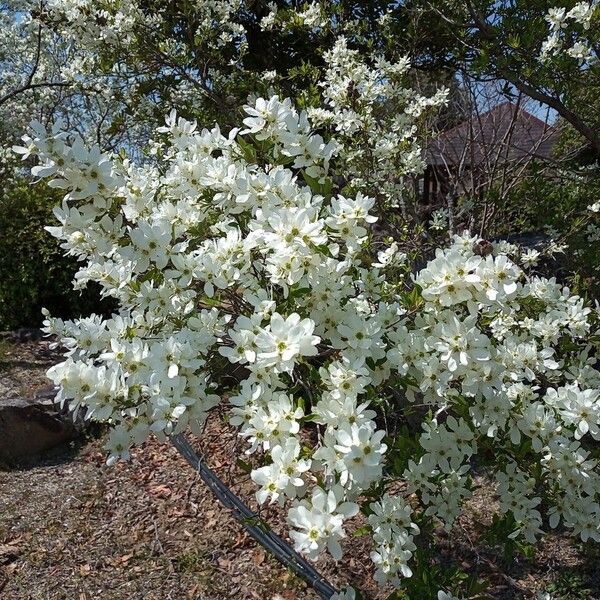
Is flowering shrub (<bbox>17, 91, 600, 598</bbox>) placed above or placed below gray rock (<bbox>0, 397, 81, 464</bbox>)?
above

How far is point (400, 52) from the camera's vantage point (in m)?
4.40

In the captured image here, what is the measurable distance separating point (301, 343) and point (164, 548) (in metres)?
2.26

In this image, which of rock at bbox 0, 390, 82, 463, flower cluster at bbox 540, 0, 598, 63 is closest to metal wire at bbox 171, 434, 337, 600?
rock at bbox 0, 390, 82, 463

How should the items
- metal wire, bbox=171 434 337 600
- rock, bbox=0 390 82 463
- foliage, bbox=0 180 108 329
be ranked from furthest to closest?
foliage, bbox=0 180 108 329
rock, bbox=0 390 82 463
metal wire, bbox=171 434 337 600

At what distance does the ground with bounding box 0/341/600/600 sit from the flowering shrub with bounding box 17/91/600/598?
1009 mm

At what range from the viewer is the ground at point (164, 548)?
3064 millimetres

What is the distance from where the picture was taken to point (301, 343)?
1539 mm

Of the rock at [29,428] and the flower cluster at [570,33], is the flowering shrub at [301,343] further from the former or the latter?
the rock at [29,428]

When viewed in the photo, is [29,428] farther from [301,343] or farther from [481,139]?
[481,139]

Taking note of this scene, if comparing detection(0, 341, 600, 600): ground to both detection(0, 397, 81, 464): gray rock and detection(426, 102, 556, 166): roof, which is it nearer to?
detection(0, 397, 81, 464): gray rock

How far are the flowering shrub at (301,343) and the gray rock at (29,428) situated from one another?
234 centimetres

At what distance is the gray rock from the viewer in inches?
164

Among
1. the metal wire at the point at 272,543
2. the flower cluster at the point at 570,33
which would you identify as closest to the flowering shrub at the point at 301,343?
the metal wire at the point at 272,543

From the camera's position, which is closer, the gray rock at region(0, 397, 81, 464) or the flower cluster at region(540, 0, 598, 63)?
the flower cluster at region(540, 0, 598, 63)
